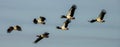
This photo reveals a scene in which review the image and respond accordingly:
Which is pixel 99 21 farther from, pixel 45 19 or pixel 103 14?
pixel 45 19

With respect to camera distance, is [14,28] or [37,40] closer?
[14,28]

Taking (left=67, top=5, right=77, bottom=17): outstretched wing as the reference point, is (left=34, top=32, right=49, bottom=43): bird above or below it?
below

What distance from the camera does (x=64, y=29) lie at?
10200 cm

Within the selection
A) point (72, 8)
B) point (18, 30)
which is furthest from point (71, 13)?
point (18, 30)

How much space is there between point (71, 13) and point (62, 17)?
1959mm

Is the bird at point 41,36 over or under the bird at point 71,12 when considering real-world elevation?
under

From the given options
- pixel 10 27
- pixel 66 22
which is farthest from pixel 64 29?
pixel 10 27

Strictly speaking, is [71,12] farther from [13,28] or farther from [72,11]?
[13,28]

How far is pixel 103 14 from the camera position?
322 feet

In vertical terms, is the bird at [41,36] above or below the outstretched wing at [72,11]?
below

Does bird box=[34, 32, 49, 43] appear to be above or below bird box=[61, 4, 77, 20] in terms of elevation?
below

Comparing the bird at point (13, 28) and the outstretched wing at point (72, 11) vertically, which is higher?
the outstretched wing at point (72, 11)

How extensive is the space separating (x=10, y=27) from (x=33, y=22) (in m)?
6.06

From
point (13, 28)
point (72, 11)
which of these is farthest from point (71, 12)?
point (13, 28)
